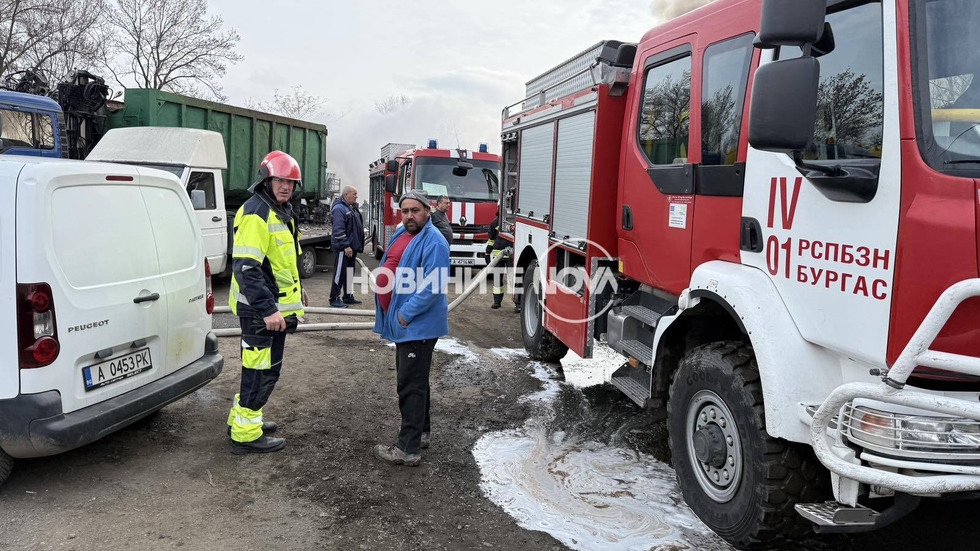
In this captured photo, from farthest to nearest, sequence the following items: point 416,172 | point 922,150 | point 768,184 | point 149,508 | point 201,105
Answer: point 416,172, point 201,105, point 149,508, point 768,184, point 922,150

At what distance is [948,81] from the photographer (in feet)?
7.41

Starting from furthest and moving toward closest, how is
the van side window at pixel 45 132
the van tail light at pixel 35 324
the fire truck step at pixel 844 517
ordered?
the van side window at pixel 45 132, the van tail light at pixel 35 324, the fire truck step at pixel 844 517

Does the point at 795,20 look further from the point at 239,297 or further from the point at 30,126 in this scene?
the point at 30,126

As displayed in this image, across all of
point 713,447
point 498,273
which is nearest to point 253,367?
point 713,447

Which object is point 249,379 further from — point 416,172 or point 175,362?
point 416,172

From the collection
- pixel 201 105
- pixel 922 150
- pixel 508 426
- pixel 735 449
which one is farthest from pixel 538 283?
pixel 201 105

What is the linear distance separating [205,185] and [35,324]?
673 centimetres

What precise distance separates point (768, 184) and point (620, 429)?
241cm

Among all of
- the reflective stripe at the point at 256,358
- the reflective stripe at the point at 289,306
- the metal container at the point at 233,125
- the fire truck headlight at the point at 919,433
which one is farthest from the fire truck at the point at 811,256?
the metal container at the point at 233,125

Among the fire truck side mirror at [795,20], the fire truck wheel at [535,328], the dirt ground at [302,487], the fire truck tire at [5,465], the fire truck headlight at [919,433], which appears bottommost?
the dirt ground at [302,487]

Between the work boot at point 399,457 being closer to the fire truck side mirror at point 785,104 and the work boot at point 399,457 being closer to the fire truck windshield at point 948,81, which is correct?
the fire truck side mirror at point 785,104

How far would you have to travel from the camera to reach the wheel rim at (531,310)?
6754 millimetres

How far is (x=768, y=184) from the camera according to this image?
3.00 meters

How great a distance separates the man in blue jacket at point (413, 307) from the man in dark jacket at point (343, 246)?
5.27 meters
